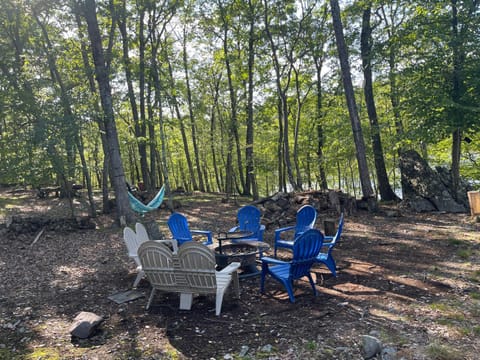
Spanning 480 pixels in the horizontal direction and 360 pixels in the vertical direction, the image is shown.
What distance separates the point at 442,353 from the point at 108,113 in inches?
290

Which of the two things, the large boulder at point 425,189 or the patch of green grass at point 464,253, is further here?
the large boulder at point 425,189

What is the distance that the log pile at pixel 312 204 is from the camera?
785cm

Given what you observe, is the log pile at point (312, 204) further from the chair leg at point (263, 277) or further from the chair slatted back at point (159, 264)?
the chair slatted back at point (159, 264)

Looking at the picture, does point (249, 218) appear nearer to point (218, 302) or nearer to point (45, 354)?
point (218, 302)

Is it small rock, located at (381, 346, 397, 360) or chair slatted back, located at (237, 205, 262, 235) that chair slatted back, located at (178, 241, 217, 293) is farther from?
chair slatted back, located at (237, 205, 262, 235)

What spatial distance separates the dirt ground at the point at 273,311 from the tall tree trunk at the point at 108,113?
88.4 inches

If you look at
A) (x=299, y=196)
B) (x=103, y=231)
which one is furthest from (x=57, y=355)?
(x=299, y=196)

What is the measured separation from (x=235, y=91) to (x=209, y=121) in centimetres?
516

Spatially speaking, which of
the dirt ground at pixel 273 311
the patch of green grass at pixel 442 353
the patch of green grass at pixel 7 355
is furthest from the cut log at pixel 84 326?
the patch of green grass at pixel 442 353

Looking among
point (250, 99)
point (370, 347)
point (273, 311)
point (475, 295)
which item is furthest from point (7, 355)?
point (250, 99)

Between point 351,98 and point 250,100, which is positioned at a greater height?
point 250,100

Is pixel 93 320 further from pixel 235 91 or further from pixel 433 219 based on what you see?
pixel 235 91

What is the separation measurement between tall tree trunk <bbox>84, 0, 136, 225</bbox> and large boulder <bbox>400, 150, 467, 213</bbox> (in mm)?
7101

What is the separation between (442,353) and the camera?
7.69 ft
